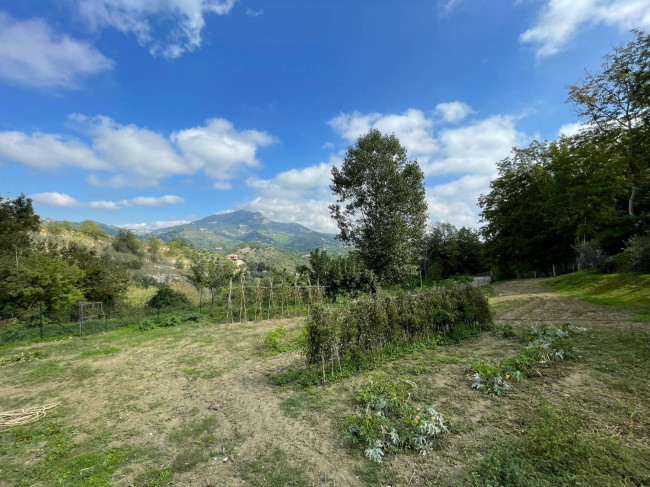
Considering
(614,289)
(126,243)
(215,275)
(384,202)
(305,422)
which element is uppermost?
(126,243)

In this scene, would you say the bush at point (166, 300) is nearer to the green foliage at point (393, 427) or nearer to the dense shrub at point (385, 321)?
the dense shrub at point (385, 321)

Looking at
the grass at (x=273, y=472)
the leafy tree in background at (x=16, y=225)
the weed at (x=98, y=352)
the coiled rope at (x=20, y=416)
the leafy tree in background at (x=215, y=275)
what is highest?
the leafy tree in background at (x=16, y=225)

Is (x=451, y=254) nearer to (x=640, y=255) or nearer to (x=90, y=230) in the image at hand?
(x=640, y=255)

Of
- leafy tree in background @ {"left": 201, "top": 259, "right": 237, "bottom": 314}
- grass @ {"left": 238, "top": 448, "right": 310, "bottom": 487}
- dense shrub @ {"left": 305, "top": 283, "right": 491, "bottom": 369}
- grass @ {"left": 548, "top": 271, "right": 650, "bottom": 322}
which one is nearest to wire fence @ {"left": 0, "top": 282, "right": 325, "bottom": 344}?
leafy tree in background @ {"left": 201, "top": 259, "right": 237, "bottom": 314}

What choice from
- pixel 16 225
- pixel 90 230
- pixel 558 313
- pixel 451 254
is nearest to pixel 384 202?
pixel 558 313

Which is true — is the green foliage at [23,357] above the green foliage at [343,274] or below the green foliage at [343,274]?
below

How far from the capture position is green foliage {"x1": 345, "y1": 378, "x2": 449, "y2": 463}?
3697 mm

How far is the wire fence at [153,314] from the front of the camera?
12133mm

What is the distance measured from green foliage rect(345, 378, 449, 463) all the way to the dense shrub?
1856mm

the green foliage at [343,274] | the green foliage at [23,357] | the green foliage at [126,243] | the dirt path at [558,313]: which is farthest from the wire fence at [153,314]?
the green foliage at [126,243]

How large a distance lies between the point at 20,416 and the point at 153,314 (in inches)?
509

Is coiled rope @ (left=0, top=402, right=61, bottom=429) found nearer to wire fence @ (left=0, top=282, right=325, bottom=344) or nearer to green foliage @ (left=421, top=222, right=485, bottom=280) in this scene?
wire fence @ (left=0, top=282, right=325, bottom=344)

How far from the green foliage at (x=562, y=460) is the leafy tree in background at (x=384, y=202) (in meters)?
13.8

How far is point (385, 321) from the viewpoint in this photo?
7.43 meters
